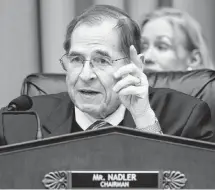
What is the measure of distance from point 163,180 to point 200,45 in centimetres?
190

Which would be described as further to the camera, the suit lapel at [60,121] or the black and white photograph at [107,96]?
the suit lapel at [60,121]

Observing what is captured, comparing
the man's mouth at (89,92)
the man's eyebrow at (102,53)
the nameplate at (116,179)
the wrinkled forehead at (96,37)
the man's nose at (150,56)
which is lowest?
the nameplate at (116,179)

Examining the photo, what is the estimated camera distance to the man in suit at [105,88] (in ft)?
4.94

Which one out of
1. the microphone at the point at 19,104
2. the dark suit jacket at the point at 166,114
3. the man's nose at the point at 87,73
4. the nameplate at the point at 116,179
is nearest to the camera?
the nameplate at the point at 116,179

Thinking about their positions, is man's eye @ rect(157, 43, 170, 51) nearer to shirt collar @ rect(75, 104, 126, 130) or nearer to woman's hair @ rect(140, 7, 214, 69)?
woman's hair @ rect(140, 7, 214, 69)

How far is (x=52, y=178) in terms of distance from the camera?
98cm

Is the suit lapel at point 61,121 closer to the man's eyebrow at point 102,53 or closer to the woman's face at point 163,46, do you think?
the man's eyebrow at point 102,53

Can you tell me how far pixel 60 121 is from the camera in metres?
1.66

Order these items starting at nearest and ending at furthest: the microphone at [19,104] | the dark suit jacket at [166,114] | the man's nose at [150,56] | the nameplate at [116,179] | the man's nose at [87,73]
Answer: the nameplate at [116,179]
the microphone at [19,104]
the man's nose at [87,73]
the dark suit jacket at [166,114]
the man's nose at [150,56]

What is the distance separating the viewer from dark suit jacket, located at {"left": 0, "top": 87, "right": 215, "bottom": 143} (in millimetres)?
1604

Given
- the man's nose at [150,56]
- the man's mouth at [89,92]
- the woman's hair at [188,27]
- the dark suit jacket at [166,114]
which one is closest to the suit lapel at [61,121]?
the dark suit jacket at [166,114]

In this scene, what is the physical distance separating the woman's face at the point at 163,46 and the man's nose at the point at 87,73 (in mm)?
1211

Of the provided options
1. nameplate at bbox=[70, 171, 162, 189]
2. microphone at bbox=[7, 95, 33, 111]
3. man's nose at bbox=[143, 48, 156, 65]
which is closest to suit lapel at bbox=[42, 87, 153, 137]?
microphone at bbox=[7, 95, 33, 111]

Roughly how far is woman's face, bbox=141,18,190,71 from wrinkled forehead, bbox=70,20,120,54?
1146 millimetres
